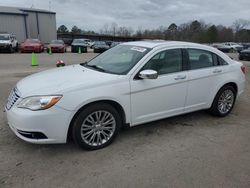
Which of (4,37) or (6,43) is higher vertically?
(4,37)

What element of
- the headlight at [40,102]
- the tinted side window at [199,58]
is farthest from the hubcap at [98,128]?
the tinted side window at [199,58]

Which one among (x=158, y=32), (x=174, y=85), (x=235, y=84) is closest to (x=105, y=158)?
(x=174, y=85)

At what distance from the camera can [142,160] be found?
3092 millimetres

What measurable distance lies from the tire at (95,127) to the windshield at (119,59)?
27.6 inches

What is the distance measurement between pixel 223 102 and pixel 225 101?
0.07 m

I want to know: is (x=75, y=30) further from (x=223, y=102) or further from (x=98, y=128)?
(x=98, y=128)

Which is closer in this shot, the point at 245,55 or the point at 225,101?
the point at 225,101

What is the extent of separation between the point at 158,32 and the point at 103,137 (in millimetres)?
72894

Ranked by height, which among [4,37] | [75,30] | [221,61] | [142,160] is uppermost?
[75,30]

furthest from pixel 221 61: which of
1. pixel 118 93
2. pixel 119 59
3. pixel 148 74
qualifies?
pixel 118 93

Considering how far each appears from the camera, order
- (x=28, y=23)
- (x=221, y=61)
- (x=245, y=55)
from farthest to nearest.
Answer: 1. (x=28, y=23)
2. (x=245, y=55)
3. (x=221, y=61)

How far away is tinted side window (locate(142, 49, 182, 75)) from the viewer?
368cm

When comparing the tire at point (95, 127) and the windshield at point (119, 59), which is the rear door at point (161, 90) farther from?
the tire at point (95, 127)

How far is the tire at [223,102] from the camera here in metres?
4.55
